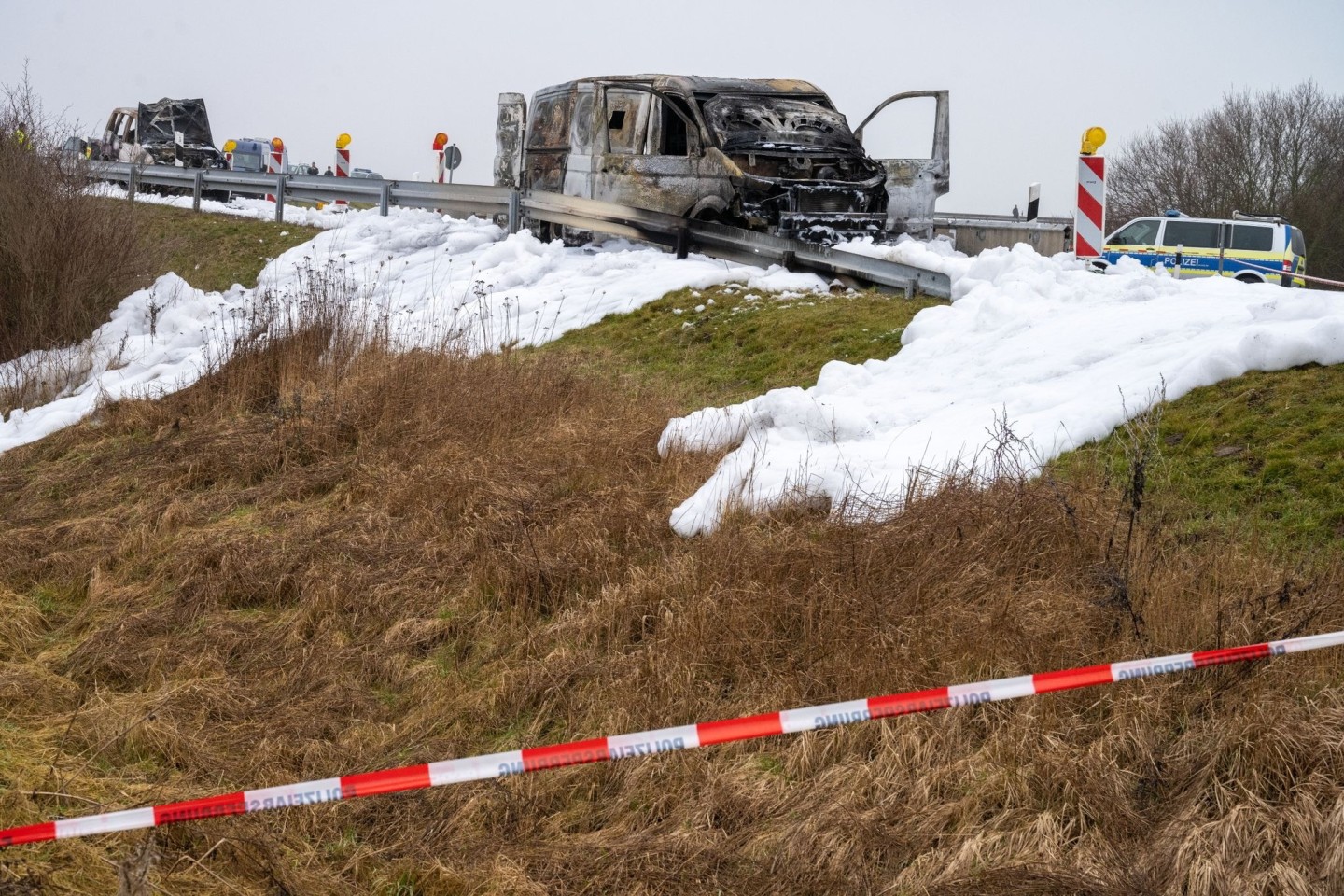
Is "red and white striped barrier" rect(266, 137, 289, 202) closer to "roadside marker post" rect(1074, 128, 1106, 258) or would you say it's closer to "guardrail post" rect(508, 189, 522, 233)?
"guardrail post" rect(508, 189, 522, 233)

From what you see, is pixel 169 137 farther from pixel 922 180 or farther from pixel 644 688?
pixel 644 688

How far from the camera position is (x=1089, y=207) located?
1380 centimetres

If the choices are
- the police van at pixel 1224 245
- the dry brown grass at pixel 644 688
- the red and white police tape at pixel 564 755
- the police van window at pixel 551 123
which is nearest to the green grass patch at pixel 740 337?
the dry brown grass at pixel 644 688

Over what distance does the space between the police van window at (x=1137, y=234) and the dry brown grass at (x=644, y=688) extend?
54.4ft

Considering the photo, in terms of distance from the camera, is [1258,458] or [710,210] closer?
[1258,458]

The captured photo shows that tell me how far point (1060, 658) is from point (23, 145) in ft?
54.0

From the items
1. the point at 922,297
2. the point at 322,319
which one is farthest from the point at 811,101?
the point at 322,319

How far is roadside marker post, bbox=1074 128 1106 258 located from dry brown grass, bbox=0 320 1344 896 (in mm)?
6817

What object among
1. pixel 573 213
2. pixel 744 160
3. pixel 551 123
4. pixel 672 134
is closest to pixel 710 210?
pixel 744 160

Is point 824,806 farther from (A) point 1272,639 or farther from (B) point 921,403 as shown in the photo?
(B) point 921,403

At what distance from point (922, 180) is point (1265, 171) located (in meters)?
26.9

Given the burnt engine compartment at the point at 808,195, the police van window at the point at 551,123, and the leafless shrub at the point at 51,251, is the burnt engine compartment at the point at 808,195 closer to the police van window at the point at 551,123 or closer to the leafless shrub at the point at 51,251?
the police van window at the point at 551,123

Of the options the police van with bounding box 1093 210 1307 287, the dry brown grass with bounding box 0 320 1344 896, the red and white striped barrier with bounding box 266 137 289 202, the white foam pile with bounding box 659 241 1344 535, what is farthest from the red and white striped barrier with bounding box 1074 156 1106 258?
the red and white striped barrier with bounding box 266 137 289 202

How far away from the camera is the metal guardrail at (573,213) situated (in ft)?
44.8
